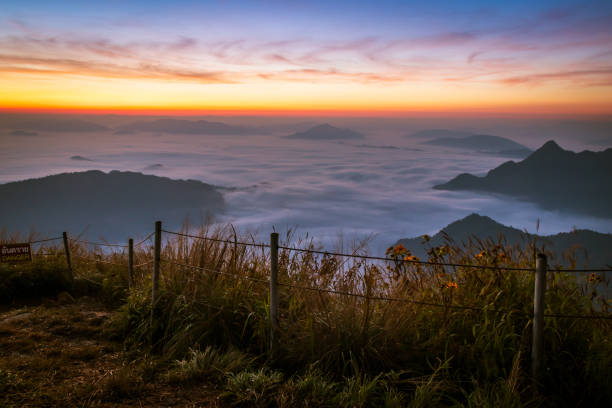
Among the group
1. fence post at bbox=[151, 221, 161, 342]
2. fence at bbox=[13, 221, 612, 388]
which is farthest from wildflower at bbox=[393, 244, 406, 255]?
fence post at bbox=[151, 221, 161, 342]

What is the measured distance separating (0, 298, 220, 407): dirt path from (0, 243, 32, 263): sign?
1504mm

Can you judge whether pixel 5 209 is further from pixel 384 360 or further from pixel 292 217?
pixel 384 360

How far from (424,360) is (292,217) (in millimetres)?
148400

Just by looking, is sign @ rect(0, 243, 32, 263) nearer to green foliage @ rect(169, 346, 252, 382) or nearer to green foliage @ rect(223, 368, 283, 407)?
green foliage @ rect(169, 346, 252, 382)

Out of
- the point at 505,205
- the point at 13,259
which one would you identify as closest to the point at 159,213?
the point at 13,259

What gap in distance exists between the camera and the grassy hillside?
11.5 ft

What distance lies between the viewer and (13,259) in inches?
267

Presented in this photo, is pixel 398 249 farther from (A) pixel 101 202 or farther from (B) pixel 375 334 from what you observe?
(A) pixel 101 202

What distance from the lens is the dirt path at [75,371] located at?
3494 millimetres

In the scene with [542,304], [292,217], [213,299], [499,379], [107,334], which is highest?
[542,304]

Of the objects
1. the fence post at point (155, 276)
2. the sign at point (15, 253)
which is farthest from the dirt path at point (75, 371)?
the sign at point (15, 253)

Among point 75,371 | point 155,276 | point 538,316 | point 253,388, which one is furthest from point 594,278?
point 75,371

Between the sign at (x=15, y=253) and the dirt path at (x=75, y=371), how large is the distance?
1.50 m

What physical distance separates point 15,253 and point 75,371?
3.74 m
